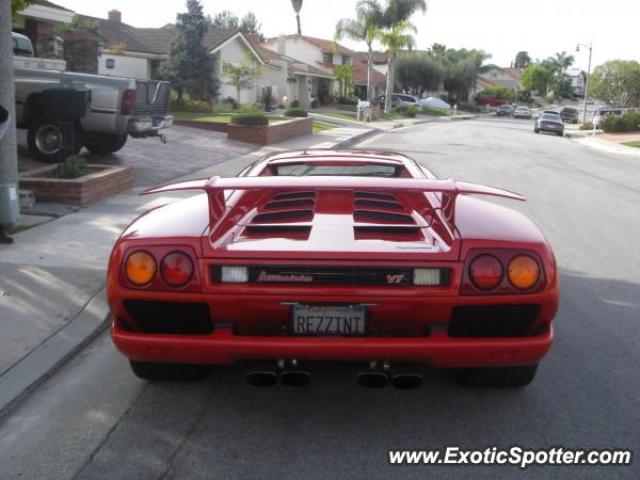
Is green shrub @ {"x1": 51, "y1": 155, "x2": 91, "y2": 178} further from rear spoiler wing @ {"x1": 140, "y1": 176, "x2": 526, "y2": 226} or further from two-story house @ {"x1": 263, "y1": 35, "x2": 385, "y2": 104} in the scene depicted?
two-story house @ {"x1": 263, "y1": 35, "x2": 385, "y2": 104}

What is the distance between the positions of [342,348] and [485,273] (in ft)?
2.44

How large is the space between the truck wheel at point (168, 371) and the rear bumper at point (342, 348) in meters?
0.51

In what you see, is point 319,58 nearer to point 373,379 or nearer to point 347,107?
point 347,107

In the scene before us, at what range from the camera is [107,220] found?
8531 millimetres

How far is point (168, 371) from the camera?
404 cm

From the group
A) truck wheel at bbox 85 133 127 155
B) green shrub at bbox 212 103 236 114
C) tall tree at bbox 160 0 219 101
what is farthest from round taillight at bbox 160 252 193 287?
tall tree at bbox 160 0 219 101

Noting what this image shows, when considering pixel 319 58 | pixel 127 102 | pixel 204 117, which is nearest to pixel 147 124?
pixel 127 102

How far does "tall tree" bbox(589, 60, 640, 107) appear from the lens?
68.8m

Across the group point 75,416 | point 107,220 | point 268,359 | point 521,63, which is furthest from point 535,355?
point 521,63

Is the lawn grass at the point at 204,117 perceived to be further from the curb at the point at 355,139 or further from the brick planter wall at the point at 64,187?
the brick planter wall at the point at 64,187

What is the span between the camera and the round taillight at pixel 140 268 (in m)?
3.48

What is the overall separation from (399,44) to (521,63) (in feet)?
448

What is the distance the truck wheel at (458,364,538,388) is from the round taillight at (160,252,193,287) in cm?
164

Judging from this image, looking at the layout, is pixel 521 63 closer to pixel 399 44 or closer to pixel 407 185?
pixel 399 44
